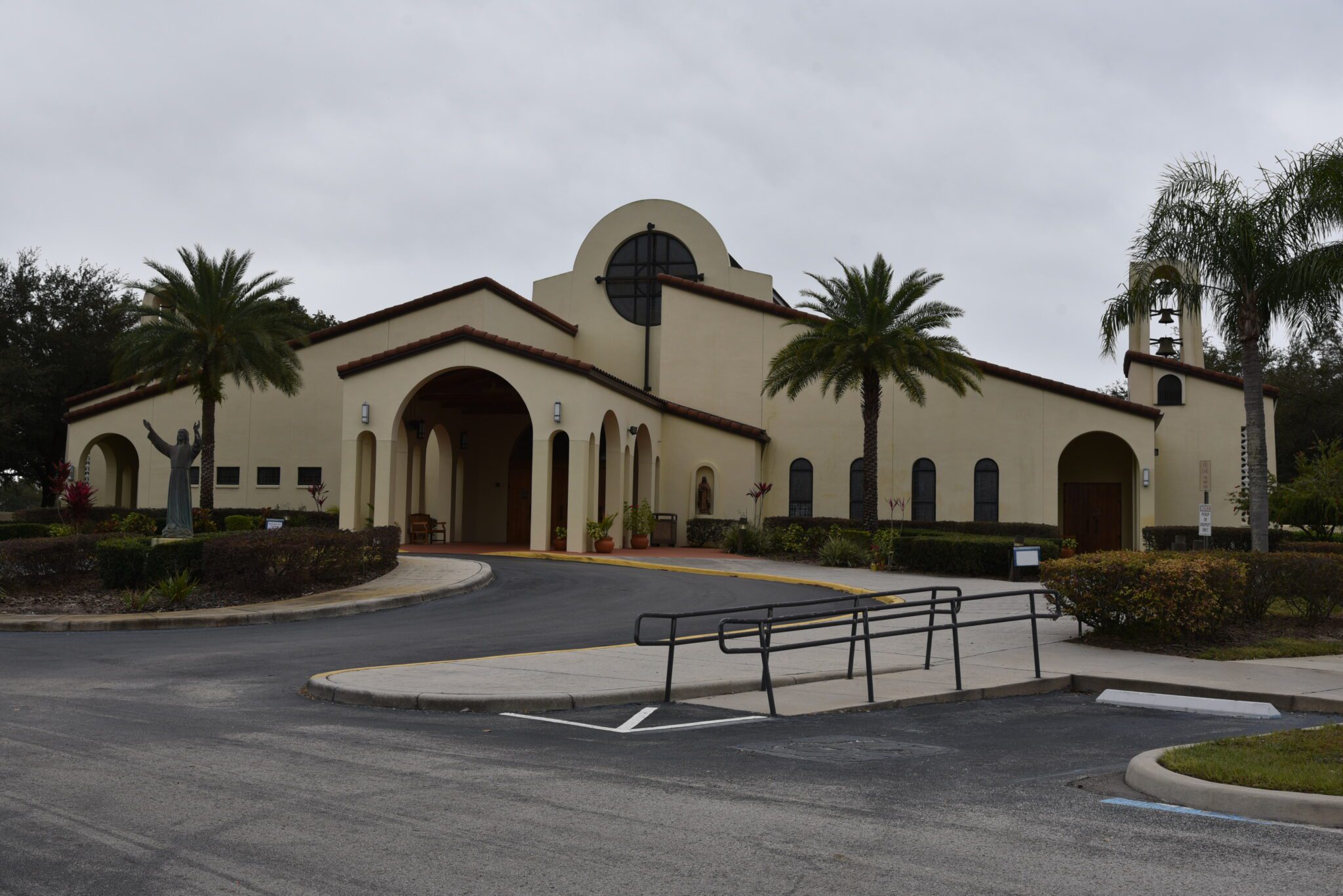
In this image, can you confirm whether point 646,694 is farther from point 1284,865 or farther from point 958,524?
point 958,524

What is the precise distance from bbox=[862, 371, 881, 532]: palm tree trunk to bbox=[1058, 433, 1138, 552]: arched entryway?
8887 mm

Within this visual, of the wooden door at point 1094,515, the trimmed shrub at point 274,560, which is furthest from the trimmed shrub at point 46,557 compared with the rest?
the wooden door at point 1094,515

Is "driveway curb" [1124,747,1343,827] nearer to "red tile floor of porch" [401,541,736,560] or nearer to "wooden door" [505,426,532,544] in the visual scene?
"red tile floor of porch" [401,541,736,560]

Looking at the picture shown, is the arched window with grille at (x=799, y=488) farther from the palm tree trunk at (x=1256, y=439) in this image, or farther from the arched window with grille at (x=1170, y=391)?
the palm tree trunk at (x=1256, y=439)

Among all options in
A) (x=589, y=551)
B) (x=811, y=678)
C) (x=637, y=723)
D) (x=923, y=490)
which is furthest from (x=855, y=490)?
(x=637, y=723)

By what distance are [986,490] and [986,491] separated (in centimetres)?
4

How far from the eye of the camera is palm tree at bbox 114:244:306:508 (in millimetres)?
31625

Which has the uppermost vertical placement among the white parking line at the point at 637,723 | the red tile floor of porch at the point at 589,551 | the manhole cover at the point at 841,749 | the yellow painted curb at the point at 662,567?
the red tile floor of porch at the point at 589,551

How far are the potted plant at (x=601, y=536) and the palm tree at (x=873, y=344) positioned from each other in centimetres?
629

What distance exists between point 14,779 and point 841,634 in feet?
31.0

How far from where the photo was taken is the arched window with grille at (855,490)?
3409 centimetres

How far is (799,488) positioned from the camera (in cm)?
3478

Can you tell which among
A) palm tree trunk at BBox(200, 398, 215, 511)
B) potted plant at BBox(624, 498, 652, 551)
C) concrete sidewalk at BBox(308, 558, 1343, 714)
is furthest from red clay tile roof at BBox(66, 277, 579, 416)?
concrete sidewalk at BBox(308, 558, 1343, 714)

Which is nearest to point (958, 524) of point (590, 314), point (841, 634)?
point (590, 314)
